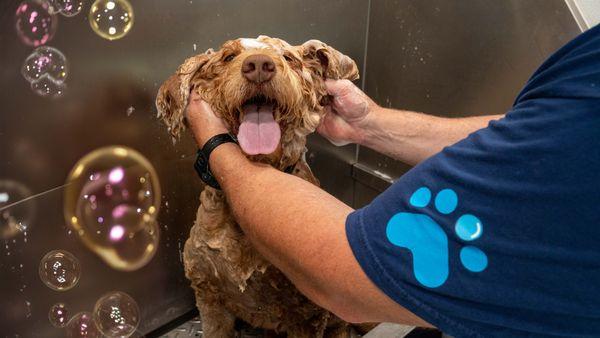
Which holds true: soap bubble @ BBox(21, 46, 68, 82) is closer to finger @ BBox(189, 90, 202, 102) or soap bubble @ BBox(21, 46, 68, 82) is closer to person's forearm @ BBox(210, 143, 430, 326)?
finger @ BBox(189, 90, 202, 102)

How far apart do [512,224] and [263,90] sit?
57 centimetres

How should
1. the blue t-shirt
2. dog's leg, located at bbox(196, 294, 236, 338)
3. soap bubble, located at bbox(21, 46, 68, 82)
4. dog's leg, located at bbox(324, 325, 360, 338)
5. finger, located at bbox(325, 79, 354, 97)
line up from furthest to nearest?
dog's leg, located at bbox(324, 325, 360, 338) < dog's leg, located at bbox(196, 294, 236, 338) < finger, located at bbox(325, 79, 354, 97) < soap bubble, located at bbox(21, 46, 68, 82) < the blue t-shirt

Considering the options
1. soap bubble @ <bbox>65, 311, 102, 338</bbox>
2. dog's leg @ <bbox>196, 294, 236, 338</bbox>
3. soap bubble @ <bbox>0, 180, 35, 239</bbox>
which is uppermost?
soap bubble @ <bbox>0, 180, 35, 239</bbox>

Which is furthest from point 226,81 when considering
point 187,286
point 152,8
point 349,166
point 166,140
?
point 349,166

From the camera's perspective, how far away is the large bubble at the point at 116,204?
130 cm

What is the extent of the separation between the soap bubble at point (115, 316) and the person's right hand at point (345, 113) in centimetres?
70

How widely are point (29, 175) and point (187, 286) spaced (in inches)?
26.2

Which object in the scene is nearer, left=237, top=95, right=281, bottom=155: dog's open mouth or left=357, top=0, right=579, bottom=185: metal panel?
left=237, top=95, right=281, bottom=155: dog's open mouth

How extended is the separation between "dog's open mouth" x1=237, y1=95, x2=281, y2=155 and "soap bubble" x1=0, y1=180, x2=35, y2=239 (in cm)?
56

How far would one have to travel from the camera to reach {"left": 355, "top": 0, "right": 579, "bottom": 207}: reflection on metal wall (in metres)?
1.34

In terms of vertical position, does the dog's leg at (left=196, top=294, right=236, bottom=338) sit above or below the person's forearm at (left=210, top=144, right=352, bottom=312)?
below

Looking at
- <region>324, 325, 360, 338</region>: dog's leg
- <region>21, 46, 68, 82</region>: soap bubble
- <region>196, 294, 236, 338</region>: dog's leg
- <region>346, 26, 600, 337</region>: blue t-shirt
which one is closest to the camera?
<region>346, 26, 600, 337</region>: blue t-shirt

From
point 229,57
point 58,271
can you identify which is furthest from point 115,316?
point 229,57

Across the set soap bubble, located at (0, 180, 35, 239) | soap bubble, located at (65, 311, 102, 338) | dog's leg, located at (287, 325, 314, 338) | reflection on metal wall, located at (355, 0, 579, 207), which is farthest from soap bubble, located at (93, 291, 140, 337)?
reflection on metal wall, located at (355, 0, 579, 207)
